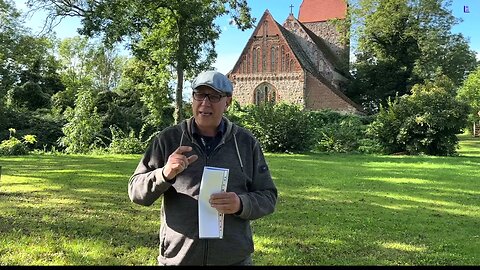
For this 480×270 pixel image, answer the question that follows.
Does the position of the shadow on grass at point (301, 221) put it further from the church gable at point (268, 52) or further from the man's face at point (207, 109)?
the church gable at point (268, 52)

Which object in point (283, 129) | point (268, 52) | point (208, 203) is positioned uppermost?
point (268, 52)

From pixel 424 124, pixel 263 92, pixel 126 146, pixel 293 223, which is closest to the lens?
Answer: pixel 293 223

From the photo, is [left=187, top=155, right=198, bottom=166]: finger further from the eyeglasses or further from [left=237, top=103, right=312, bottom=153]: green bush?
[left=237, top=103, right=312, bottom=153]: green bush

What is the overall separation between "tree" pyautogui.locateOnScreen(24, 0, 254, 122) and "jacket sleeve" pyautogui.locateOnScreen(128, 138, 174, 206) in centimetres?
1431

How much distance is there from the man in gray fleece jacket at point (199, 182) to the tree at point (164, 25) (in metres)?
14.3

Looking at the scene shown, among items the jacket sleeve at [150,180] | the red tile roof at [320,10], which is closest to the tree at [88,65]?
the red tile roof at [320,10]

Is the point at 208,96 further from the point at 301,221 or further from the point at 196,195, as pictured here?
the point at 301,221

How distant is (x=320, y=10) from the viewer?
57406mm

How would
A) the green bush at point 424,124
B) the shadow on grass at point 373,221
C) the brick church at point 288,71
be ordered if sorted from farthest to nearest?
the brick church at point 288,71 < the green bush at point 424,124 < the shadow on grass at point 373,221

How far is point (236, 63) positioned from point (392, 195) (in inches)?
1451

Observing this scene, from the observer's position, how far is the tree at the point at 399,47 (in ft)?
137

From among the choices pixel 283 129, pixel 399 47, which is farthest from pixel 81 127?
pixel 399 47

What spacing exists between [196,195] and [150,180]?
0.22 metres

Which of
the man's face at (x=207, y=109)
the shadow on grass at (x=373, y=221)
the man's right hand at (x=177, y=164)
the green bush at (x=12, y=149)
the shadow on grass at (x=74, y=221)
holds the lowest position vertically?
the shadow on grass at (x=373, y=221)
